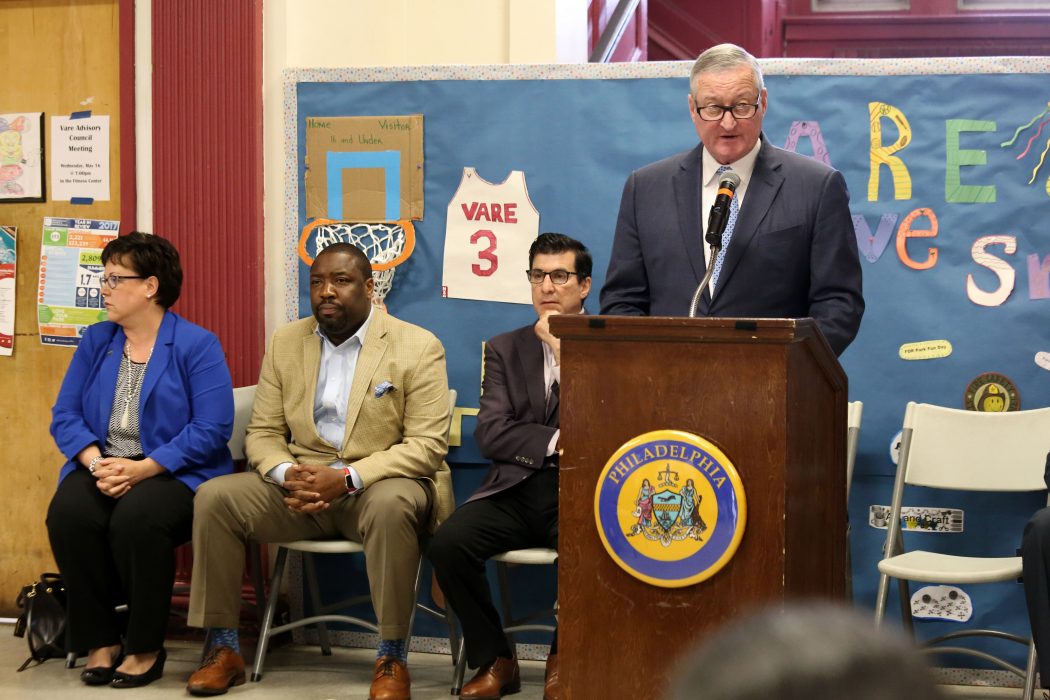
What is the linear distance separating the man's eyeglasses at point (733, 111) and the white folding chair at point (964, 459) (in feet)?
5.29

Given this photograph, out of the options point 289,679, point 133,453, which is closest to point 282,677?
point 289,679

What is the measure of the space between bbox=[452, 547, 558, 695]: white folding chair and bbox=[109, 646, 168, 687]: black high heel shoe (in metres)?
0.92

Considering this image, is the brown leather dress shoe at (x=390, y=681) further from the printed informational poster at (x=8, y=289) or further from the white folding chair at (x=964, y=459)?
the printed informational poster at (x=8, y=289)

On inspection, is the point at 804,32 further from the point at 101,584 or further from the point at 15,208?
the point at 101,584

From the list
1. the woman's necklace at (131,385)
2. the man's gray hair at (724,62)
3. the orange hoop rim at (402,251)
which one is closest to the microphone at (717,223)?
the man's gray hair at (724,62)

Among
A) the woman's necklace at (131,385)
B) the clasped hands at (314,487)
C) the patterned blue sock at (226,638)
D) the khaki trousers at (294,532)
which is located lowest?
the patterned blue sock at (226,638)

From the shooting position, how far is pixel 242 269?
176 inches

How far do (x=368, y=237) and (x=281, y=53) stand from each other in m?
0.77

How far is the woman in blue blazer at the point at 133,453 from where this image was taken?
385cm

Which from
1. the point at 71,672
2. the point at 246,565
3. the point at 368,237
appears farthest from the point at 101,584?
the point at 368,237

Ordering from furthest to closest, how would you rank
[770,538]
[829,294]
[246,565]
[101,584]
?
[246,565] < [101,584] < [829,294] < [770,538]

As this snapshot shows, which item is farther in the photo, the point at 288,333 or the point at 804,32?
the point at 804,32

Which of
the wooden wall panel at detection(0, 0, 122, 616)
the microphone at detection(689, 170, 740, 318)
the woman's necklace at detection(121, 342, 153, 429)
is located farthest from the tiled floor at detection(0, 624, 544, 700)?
the microphone at detection(689, 170, 740, 318)

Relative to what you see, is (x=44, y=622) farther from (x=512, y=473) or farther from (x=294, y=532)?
(x=512, y=473)
